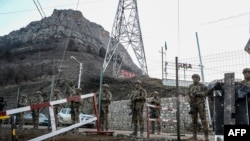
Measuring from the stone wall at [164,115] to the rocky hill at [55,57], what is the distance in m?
5.84

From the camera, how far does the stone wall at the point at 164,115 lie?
16969 mm

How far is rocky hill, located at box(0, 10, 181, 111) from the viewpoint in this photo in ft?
115

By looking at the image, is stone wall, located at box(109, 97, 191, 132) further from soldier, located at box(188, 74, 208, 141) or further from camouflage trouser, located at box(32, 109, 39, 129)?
soldier, located at box(188, 74, 208, 141)

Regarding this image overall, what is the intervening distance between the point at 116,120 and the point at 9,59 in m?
48.8

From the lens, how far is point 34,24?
267ft

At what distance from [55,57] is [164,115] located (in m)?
43.5

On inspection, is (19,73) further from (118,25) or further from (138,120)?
(138,120)

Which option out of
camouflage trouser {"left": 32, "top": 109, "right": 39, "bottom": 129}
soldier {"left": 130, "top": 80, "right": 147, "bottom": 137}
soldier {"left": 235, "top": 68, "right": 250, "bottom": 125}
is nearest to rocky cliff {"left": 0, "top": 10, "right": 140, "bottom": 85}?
camouflage trouser {"left": 32, "top": 109, "right": 39, "bottom": 129}

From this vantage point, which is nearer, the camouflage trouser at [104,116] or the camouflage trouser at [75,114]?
the camouflage trouser at [104,116]

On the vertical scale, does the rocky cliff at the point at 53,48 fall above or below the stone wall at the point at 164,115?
above

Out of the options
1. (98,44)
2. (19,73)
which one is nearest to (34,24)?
(98,44)

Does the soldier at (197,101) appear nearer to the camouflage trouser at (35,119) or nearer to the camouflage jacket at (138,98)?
the camouflage jacket at (138,98)

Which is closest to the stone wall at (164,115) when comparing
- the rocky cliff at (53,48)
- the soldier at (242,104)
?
the soldier at (242,104)

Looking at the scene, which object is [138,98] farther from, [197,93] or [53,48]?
[53,48]
